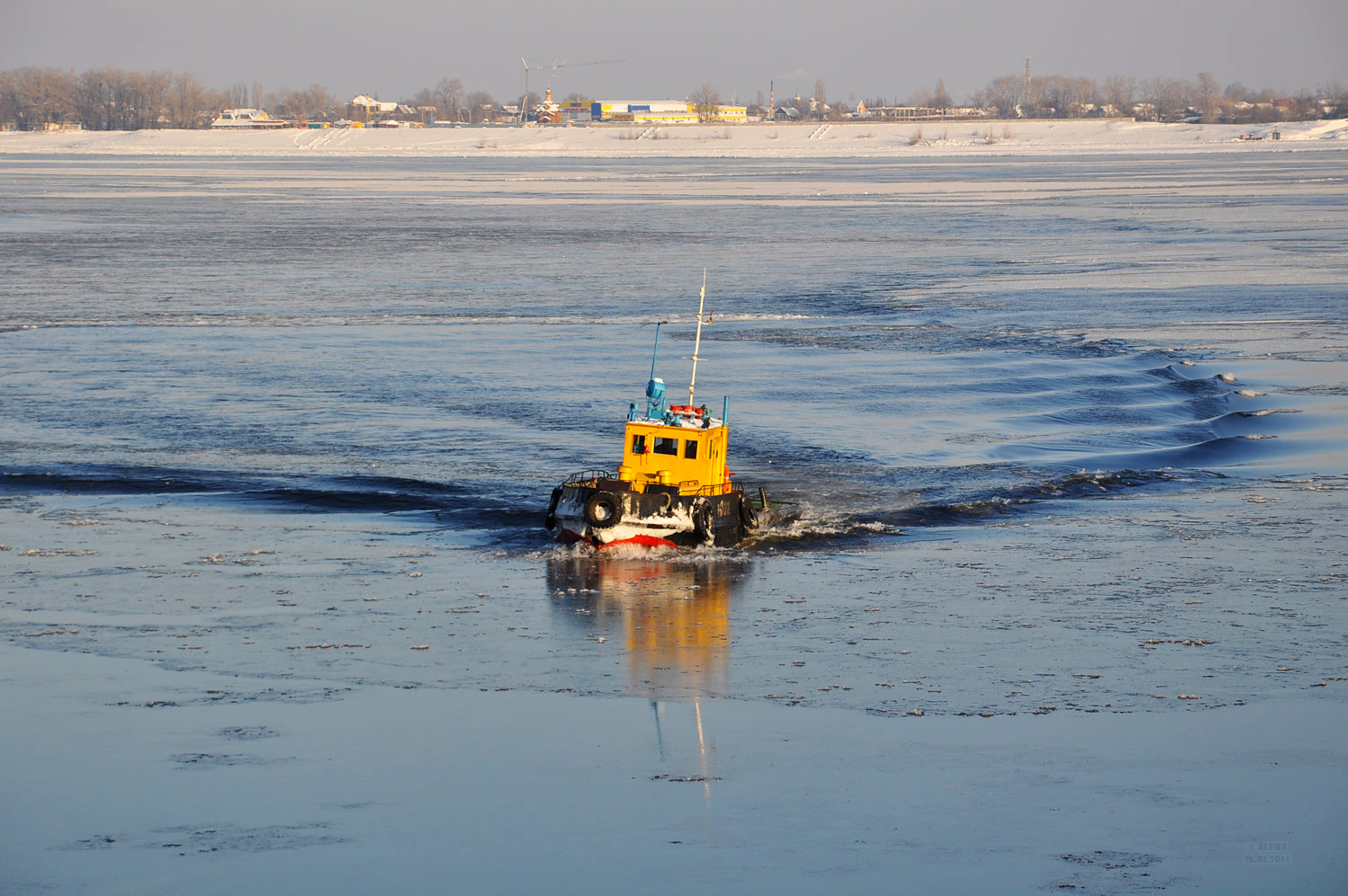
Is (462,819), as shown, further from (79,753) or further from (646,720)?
(79,753)

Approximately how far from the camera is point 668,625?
80.9ft

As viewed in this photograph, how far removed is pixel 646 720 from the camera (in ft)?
65.7

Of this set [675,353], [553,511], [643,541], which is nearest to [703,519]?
[643,541]

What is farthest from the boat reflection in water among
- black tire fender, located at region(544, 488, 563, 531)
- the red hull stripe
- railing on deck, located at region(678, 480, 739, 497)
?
railing on deck, located at region(678, 480, 739, 497)

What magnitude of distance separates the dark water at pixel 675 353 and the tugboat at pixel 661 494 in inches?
50.1

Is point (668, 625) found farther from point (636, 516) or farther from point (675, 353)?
point (675, 353)

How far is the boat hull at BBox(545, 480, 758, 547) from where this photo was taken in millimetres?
29094

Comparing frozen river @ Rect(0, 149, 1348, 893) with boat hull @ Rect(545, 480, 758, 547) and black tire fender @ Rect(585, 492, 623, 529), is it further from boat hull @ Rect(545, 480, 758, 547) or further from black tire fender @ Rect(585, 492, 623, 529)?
black tire fender @ Rect(585, 492, 623, 529)

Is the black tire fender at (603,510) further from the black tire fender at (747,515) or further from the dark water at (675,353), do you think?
the black tire fender at (747,515)

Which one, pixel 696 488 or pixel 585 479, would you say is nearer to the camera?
pixel 696 488

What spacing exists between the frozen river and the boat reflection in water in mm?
96

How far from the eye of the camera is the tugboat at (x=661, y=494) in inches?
1150

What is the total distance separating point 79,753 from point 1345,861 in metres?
14.6

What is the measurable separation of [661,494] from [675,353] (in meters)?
21.4
